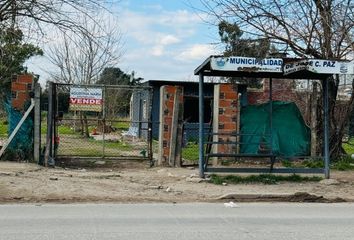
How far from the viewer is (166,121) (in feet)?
52.3

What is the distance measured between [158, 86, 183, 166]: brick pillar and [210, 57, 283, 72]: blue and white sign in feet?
12.0

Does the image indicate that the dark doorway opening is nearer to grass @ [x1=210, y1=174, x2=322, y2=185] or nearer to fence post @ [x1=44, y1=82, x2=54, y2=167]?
→ fence post @ [x1=44, y1=82, x2=54, y2=167]

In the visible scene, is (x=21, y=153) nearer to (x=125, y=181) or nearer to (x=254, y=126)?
(x=125, y=181)

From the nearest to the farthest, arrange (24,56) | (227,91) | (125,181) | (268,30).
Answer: (125,181) < (227,91) < (268,30) < (24,56)

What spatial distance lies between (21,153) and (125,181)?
3.73m

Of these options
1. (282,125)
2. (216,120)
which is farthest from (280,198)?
(282,125)

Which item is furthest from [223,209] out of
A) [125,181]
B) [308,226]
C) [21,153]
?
[21,153]

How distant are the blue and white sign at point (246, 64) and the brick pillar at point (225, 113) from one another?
2980mm

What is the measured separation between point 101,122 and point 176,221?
1925 centimetres

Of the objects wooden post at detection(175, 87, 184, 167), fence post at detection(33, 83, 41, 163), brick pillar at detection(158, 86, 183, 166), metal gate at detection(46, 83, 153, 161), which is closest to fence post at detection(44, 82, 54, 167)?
metal gate at detection(46, 83, 153, 161)

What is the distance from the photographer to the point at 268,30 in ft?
57.7

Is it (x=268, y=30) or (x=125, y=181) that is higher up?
(x=268, y=30)

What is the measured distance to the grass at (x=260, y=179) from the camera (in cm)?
1312

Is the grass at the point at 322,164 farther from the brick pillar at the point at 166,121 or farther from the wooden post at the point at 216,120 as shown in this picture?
the brick pillar at the point at 166,121
